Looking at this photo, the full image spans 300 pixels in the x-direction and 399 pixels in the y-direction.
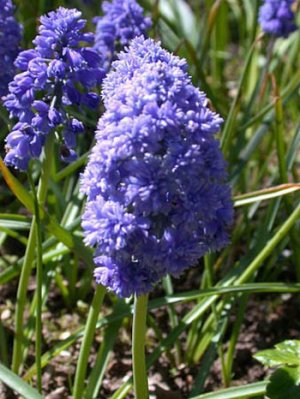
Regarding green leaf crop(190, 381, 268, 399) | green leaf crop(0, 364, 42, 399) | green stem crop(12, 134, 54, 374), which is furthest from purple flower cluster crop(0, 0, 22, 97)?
green leaf crop(190, 381, 268, 399)

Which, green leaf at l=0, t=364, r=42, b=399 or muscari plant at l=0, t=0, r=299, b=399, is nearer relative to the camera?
muscari plant at l=0, t=0, r=299, b=399

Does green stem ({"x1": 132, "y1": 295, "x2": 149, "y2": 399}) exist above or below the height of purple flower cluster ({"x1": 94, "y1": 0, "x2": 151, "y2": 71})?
below

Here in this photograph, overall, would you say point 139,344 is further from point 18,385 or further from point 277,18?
point 277,18

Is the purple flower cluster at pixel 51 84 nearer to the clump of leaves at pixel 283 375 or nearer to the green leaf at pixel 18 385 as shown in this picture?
the green leaf at pixel 18 385

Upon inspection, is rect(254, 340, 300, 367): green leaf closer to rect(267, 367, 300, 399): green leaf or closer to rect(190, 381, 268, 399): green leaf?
rect(267, 367, 300, 399): green leaf

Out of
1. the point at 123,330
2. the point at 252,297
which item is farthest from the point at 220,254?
the point at 123,330

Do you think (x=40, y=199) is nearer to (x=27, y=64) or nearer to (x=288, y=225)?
(x=27, y=64)
